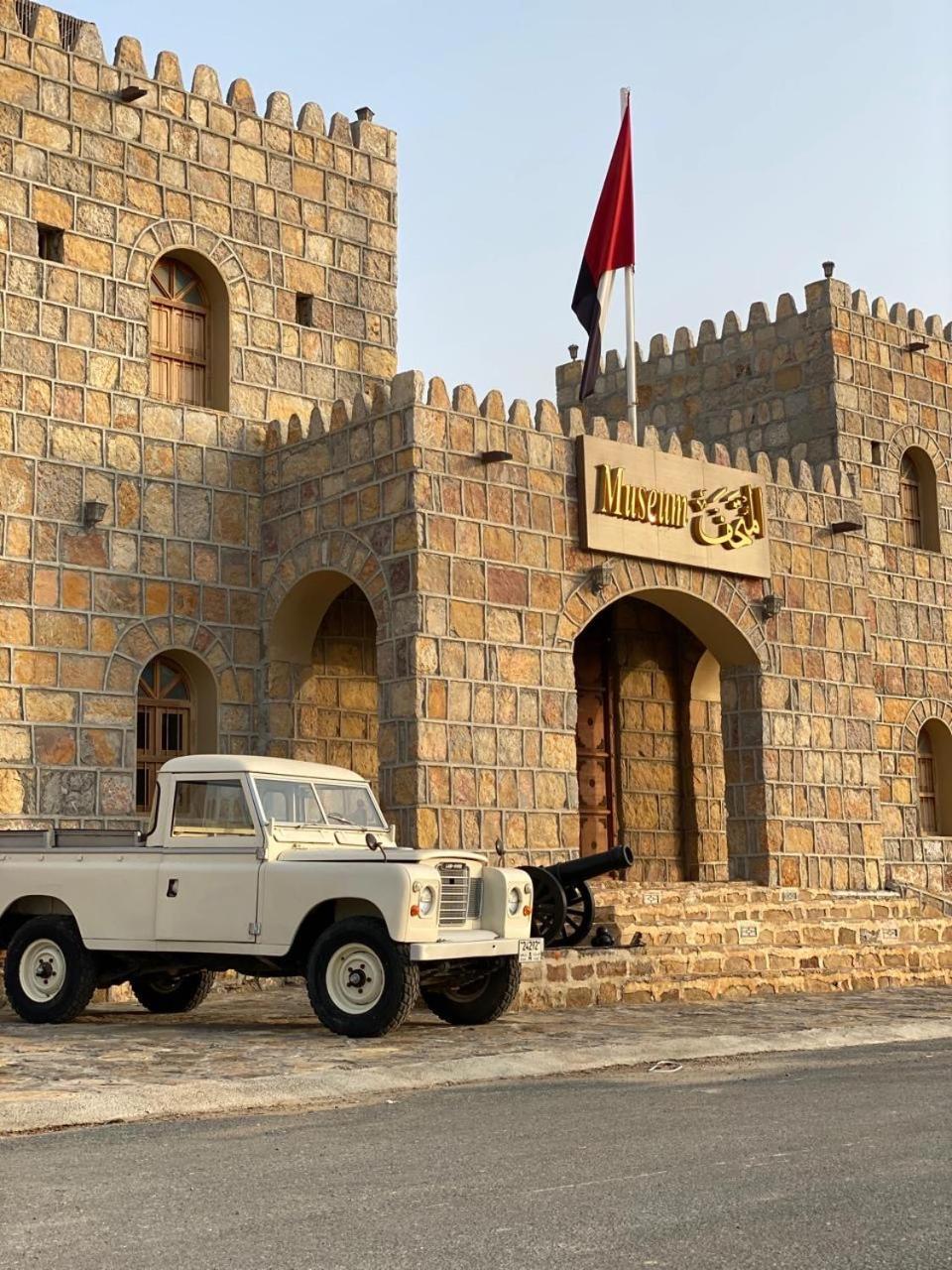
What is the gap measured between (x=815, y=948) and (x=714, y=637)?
4.15 metres

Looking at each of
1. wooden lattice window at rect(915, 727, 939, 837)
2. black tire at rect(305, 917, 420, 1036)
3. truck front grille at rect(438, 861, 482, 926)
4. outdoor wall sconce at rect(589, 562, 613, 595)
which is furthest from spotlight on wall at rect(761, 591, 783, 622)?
black tire at rect(305, 917, 420, 1036)

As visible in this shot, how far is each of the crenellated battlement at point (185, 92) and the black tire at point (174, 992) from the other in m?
10.0

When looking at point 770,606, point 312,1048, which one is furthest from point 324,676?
point 312,1048

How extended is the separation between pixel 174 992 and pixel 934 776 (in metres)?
13.8

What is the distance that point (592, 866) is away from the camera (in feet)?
47.3

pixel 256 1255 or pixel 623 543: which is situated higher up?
pixel 623 543

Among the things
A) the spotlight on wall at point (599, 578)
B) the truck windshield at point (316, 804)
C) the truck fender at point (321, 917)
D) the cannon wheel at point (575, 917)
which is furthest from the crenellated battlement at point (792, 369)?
the truck fender at point (321, 917)

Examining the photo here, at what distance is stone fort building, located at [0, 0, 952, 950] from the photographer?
54.0 feet

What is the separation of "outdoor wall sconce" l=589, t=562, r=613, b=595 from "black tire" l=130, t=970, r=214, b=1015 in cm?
656

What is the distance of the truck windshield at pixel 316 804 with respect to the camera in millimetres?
11703

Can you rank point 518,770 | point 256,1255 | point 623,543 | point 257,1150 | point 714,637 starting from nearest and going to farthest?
point 256,1255 → point 257,1150 → point 518,770 → point 623,543 → point 714,637

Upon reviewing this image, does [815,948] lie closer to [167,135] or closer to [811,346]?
→ [811,346]

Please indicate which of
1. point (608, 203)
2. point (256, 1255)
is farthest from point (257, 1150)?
point (608, 203)

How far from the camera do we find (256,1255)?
192 inches
